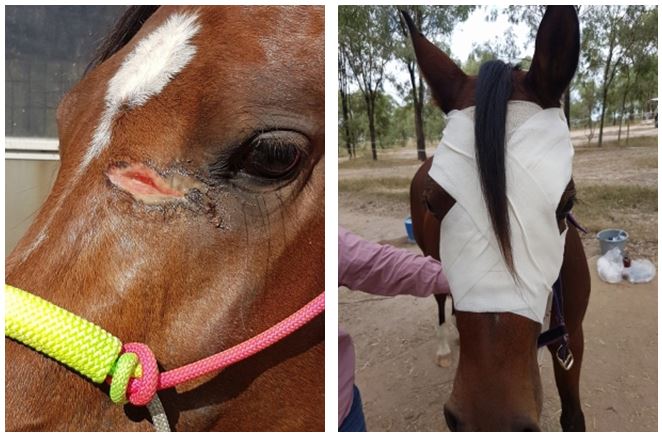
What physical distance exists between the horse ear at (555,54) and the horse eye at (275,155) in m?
0.66

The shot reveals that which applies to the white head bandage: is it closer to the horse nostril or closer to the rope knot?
the horse nostril

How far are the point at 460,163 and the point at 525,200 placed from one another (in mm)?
154

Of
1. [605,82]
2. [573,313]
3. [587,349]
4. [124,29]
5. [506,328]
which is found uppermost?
[124,29]

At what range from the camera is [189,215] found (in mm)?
616

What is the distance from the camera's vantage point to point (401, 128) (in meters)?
2.04

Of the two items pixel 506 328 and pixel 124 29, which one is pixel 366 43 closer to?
pixel 124 29

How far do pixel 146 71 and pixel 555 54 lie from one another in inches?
33.9

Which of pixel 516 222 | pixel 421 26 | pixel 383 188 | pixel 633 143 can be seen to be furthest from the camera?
pixel 383 188

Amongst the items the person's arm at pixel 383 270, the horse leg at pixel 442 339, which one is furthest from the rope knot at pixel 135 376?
the horse leg at pixel 442 339

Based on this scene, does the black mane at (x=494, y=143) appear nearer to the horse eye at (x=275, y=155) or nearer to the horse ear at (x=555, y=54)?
the horse ear at (x=555, y=54)

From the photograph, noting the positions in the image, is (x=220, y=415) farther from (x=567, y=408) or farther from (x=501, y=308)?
(x=567, y=408)

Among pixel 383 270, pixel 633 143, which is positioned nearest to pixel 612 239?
pixel 633 143

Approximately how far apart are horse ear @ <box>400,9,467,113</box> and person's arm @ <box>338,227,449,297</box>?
457mm

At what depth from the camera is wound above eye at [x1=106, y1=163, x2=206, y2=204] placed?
1.97 feet
